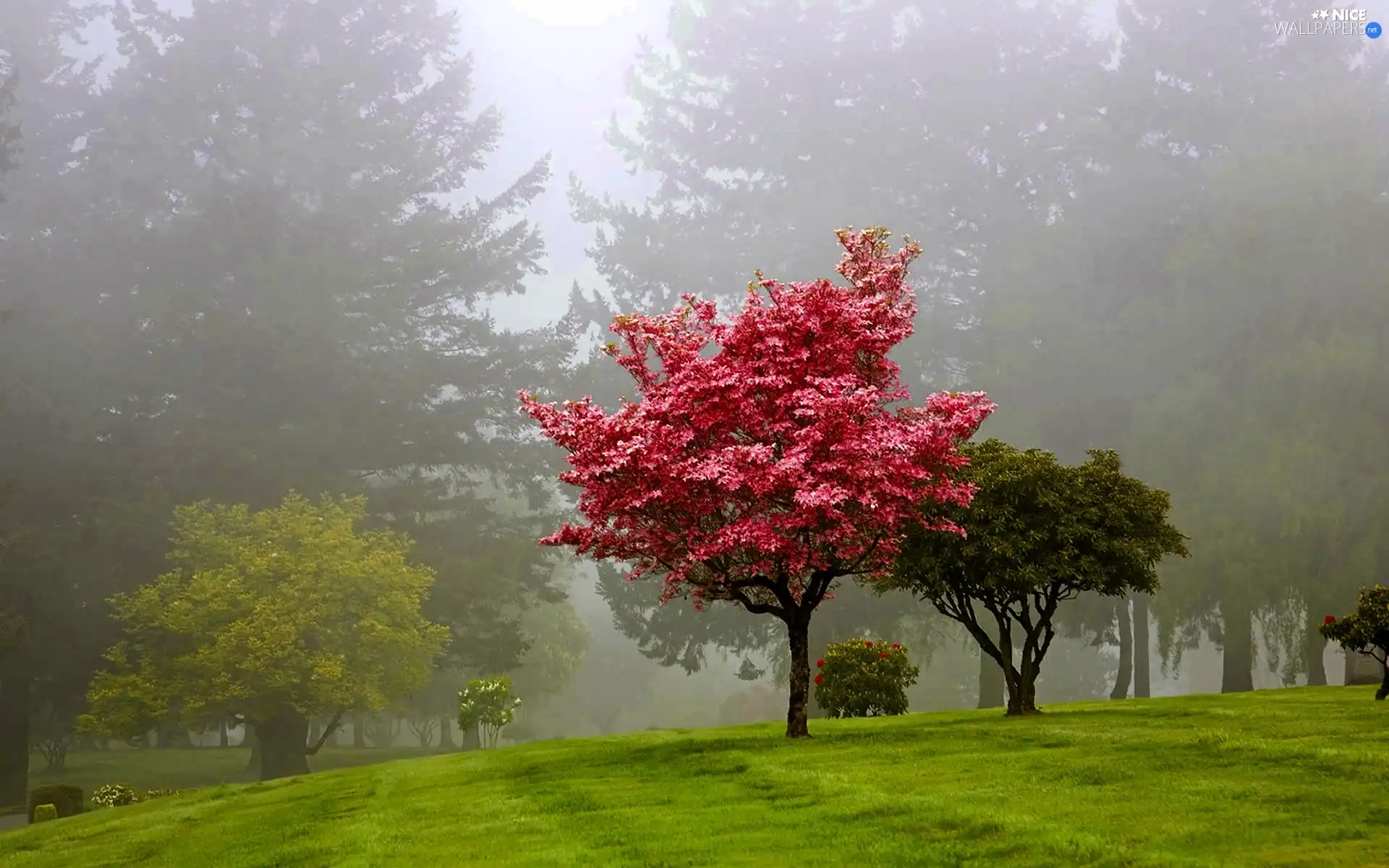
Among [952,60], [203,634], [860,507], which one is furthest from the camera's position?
[952,60]

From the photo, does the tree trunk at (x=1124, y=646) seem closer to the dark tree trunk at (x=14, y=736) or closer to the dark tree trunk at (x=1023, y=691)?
the dark tree trunk at (x=1023, y=691)

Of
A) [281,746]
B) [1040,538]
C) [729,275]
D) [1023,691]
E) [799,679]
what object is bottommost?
[281,746]

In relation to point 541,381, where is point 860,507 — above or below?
below

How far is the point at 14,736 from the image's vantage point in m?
47.7

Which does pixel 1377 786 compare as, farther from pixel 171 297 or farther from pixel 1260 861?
pixel 171 297

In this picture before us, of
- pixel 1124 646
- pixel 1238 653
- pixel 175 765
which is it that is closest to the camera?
pixel 1238 653

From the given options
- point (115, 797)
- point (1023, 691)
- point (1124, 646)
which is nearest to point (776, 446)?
point (1023, 691)

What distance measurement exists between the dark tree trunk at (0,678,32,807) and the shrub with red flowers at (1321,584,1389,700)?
46679mm

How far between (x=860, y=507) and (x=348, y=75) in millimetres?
56292

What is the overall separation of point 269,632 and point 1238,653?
3713 cm

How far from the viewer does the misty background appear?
4662 cm

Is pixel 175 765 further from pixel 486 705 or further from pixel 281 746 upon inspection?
pixel 486 705

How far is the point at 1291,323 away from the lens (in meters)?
46.9

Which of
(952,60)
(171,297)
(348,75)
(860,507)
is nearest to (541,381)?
(171,297)
